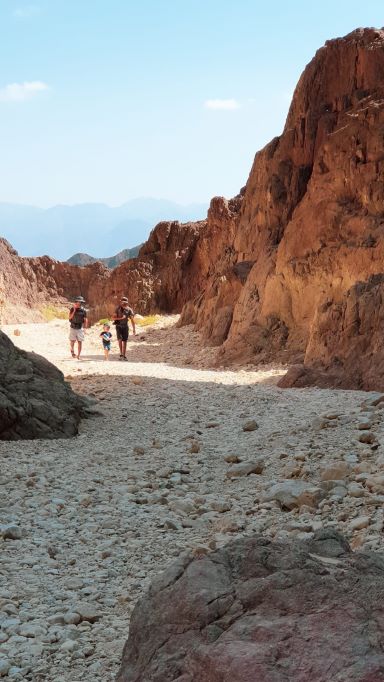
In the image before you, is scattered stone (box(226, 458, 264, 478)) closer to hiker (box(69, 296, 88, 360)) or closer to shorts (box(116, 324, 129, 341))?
hiker (box(69, 296, 88, 360))

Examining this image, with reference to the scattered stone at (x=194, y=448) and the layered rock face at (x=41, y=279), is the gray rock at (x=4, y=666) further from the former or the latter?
the layered rock face at (x=41, y=279)

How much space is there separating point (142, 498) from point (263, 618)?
13.3ft

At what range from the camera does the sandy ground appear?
4.23m

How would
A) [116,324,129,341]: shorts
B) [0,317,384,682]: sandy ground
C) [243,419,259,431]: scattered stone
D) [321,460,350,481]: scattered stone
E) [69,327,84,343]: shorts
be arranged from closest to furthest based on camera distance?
[0,317,384,682]: sandy ground, [321,460,350,481]: scattered stone, [243,419,259,431]: scattered stone, [69,327,84,343]: shorts, [116,324,129,341]: shorts

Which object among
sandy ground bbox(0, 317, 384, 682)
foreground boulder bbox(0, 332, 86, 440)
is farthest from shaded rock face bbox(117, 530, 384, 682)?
foreground boulder bbox(0, 332, 86, 440)

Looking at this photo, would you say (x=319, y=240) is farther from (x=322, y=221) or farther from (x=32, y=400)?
(x=32, y=400)

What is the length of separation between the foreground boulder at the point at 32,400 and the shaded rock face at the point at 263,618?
234 inches

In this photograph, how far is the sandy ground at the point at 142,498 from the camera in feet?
13.9

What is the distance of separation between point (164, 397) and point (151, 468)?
4.21 metres

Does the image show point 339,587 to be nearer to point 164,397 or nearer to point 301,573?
point 301,573

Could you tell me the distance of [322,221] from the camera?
653 inches

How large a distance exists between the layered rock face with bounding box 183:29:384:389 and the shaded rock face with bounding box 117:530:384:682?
31.5 feet

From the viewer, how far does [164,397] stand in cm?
1193

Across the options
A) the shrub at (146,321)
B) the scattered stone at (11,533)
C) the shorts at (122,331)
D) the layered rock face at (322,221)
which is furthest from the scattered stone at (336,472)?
the shrub at (146,321)
